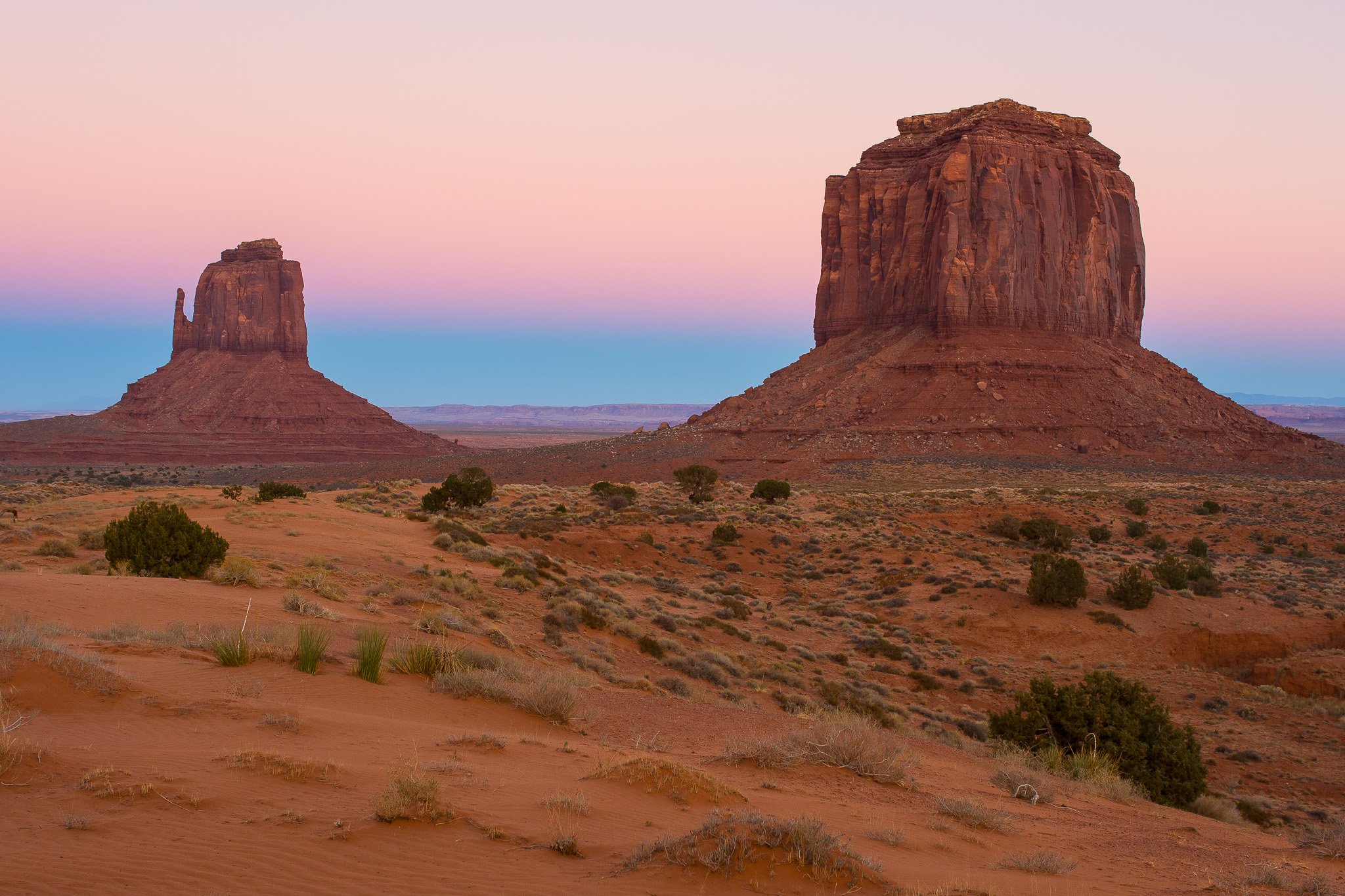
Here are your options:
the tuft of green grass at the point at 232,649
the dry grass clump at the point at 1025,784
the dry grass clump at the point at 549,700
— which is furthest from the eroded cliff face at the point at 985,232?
the tuft of green grass at the point at 232,649

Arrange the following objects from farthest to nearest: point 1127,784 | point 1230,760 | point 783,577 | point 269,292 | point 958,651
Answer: point 269,292
point 783,577
point 958,651
point 1230,760
point 1127,784

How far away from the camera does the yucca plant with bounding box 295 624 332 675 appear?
31.5 ft

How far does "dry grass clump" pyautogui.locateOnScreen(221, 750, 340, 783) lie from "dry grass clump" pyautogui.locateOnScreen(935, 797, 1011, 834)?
4.60 m

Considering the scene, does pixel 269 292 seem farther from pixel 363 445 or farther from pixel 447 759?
pixel 447 759

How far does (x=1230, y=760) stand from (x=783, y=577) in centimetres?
1414

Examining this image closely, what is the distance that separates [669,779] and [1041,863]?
2594 mm

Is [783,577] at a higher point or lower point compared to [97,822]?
lower

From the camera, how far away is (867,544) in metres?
32.1

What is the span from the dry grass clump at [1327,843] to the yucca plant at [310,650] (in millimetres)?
9039

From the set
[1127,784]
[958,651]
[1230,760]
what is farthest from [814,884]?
[958,651]

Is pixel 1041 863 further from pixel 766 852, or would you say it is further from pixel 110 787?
pixel 110 787

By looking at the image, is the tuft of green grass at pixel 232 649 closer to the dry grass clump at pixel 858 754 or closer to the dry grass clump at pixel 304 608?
the dry grass clump at pixel 304 608

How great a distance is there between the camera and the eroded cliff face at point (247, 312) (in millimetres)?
113188

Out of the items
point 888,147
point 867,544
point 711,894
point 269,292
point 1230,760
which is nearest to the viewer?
point 711,894
